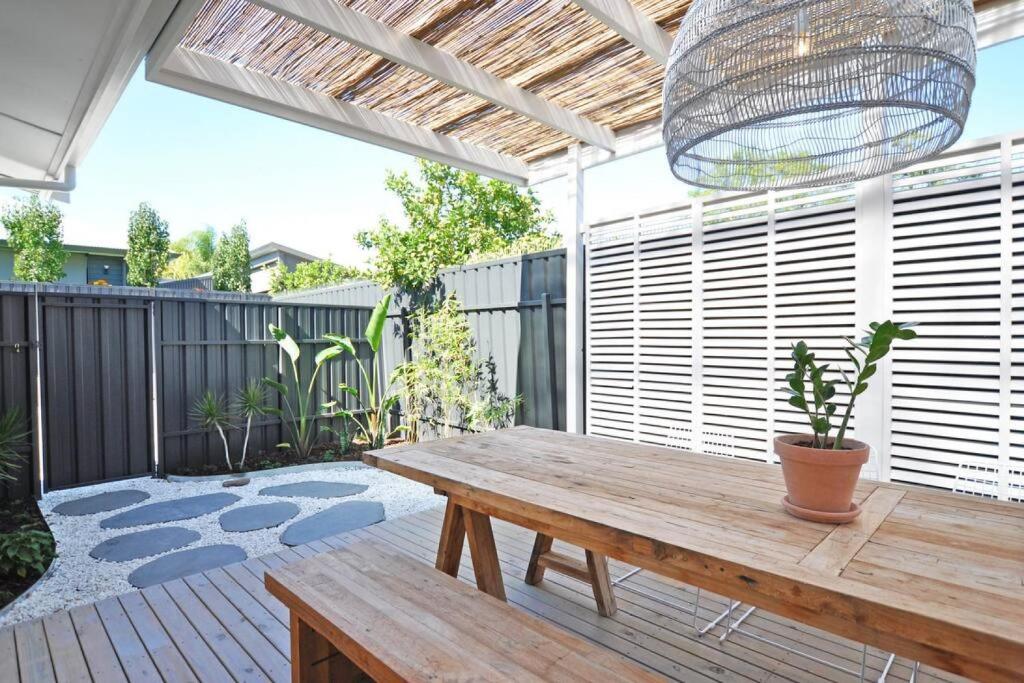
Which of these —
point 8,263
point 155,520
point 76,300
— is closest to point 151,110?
point 8,263

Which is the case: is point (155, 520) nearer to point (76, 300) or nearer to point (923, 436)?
point (76, 300)

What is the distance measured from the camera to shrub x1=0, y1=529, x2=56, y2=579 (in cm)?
306

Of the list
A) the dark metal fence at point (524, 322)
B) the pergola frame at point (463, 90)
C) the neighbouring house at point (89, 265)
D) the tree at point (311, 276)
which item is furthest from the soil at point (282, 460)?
the neighbouring house at point (89, 265)

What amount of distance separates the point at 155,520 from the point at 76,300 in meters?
2.27

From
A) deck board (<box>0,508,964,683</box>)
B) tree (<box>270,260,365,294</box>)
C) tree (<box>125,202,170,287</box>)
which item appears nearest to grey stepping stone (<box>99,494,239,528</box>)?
deck board (<box>0,508,964,683</box>)

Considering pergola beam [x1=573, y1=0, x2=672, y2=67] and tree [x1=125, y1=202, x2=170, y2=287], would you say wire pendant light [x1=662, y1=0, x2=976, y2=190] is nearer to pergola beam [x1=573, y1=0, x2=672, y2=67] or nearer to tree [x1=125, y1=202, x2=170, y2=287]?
pergola beam [x1=573, y1=0, x2=672, y2=67]

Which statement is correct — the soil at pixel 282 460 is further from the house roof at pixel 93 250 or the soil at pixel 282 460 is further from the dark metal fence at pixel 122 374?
the house roof at pixel 93 250

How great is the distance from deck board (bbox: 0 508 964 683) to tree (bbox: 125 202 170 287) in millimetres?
18810

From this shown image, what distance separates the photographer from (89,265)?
1752cm

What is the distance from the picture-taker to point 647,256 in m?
4.11

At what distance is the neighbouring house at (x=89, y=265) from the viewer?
15844 millimetres

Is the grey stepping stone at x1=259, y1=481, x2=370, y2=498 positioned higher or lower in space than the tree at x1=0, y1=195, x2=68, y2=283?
lower

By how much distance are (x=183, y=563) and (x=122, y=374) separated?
269 cm

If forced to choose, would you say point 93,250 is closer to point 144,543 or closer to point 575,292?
point 144,543
